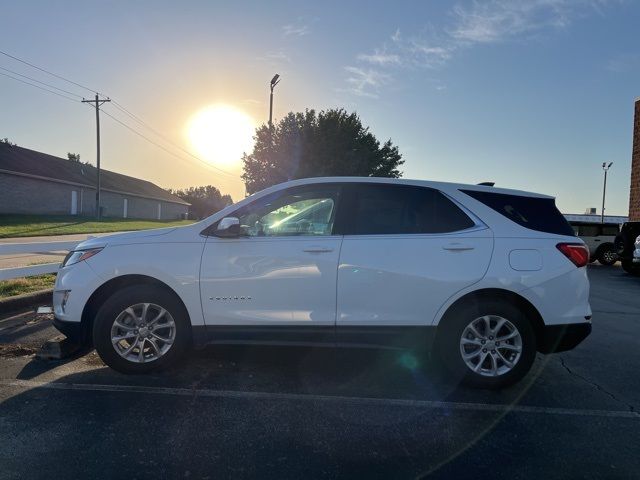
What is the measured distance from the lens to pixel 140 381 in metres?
4.23

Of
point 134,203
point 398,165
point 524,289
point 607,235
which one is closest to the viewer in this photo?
point 524,289

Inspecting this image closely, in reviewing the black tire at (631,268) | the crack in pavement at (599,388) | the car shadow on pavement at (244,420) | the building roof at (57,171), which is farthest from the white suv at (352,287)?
the building roof at (57,171)

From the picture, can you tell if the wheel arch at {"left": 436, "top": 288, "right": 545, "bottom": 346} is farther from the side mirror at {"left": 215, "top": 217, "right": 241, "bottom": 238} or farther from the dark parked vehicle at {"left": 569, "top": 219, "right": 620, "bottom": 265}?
the dark parked vehicle at {"left": 569, "top": 219, "right": 620, "bottom": 265}

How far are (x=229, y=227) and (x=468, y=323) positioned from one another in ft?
7.41

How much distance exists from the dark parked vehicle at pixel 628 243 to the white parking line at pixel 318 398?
12.7m

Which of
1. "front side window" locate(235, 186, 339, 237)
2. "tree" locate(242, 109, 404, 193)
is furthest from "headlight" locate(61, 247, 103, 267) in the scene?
"tree" locate(242, 109, 404, 193)

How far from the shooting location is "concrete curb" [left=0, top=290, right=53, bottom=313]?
21.1 feet

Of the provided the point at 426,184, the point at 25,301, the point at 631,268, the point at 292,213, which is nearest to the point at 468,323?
the point at 426,184

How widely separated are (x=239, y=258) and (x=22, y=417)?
200 cm

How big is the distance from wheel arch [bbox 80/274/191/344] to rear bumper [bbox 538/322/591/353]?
3.20 metres

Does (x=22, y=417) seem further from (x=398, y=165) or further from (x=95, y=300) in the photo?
(x=398, y=165)

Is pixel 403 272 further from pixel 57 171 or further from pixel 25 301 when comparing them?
pixel 57 171

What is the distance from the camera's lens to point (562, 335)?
4.15 meters

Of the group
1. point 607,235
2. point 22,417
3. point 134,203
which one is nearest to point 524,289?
point 22,417
